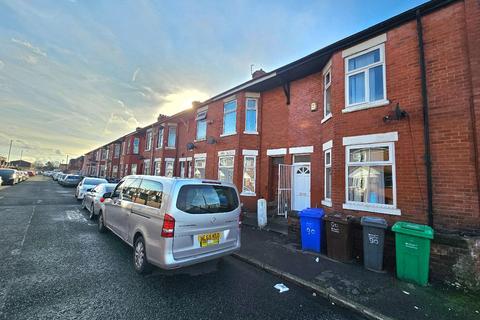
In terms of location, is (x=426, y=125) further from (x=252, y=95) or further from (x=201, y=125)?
(x=201, y=125)

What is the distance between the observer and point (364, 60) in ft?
21.6

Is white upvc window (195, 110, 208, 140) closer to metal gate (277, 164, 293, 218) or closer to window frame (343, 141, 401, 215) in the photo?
metal gate (277, 164, 293, 218)

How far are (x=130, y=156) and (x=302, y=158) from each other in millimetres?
19586

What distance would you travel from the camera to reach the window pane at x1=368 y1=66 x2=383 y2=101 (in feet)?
20.2

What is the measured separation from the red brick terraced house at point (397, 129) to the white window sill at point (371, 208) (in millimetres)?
26

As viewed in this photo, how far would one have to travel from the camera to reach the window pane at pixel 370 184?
5.73 metres

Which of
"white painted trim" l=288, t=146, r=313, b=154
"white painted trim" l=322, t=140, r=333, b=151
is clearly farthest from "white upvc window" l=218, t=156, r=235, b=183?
"white painted trim" l=322, t=140, r=333, b=151

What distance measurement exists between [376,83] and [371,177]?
2740 mm

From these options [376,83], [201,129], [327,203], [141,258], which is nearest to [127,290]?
[141,258]

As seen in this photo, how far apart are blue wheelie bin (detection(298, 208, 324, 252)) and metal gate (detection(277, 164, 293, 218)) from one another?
3439 mm

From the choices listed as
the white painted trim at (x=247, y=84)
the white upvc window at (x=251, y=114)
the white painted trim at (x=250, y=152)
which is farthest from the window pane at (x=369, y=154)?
the white upvc window at (x=251, y=114)

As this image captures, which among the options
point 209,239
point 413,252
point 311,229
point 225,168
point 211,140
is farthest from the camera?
point 211,140

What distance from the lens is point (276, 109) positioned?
10.5 meters

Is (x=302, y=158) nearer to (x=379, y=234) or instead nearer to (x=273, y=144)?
(x=273, y=144)
